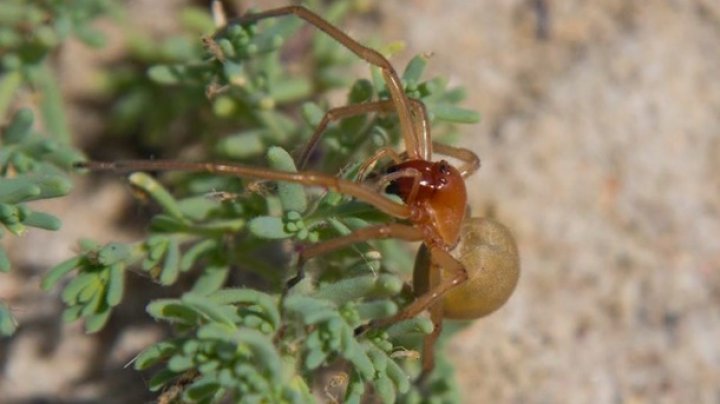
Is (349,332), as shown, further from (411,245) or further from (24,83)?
(24,83)

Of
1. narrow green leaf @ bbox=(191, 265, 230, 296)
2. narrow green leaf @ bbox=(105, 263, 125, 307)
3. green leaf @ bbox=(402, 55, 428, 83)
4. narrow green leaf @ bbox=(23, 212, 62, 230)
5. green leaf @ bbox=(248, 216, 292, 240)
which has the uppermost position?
green leaf @ bbox=(402, 55, 428, 83)

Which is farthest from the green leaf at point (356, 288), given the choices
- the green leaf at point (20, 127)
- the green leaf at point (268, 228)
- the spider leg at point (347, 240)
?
the green leaf at point (20, 127)

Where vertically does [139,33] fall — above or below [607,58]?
below

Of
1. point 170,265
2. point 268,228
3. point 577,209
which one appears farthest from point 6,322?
point 577,209

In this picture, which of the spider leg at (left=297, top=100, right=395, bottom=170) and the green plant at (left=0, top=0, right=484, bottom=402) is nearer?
the green plant at (left=0, top=0, right=484, bottom=402)

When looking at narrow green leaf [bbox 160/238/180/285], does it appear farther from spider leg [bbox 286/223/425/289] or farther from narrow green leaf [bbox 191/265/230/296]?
spider leg [bbox 286/223/425/289]

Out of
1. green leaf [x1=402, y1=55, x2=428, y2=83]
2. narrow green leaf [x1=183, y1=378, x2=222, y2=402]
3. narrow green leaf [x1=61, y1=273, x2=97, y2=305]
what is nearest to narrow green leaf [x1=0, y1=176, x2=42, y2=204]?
narrow green leaf [x1=61, y1=273, x2=97, y2=305]

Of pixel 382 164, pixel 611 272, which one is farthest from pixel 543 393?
pixel 382 164
